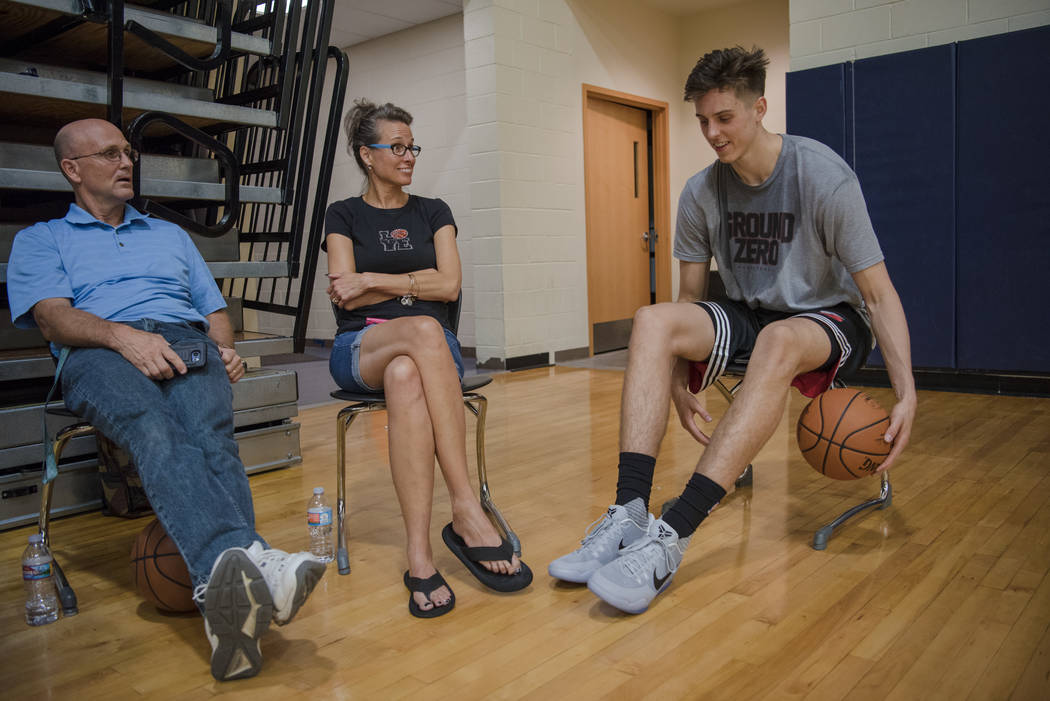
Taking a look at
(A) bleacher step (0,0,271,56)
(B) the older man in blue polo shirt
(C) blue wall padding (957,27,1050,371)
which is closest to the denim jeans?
(B) the older man in blue polo shirt

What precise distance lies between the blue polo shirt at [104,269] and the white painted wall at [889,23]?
394cm

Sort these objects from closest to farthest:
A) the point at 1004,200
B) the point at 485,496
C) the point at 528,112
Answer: the point at 485,496 < the point at 1004,200 < the point at 528,112

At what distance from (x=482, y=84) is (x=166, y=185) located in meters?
3.04

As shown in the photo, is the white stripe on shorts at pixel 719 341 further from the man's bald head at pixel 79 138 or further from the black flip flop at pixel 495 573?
Result: the man's bald head at pixel 79 138

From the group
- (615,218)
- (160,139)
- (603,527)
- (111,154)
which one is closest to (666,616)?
(603,527)

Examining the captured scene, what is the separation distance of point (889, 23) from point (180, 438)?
14.4ft

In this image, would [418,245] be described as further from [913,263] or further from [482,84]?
[482,84]

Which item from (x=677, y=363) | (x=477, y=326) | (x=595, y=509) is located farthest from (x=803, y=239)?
(x=477, y=326)

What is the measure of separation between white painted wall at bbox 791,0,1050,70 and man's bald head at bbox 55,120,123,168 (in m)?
3.99

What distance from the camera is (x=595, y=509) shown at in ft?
8.30

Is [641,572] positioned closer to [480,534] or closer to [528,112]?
[480,534]

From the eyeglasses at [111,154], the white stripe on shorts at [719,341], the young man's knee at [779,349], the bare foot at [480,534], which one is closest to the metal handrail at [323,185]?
the eyeglasses at [111,154]

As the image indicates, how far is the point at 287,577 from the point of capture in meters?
1.50

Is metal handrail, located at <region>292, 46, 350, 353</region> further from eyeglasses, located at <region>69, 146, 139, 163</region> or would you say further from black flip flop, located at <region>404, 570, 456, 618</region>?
black flip flop, located at <region>404, 570, 456, 618</region>
